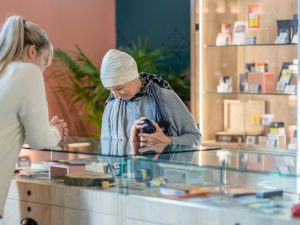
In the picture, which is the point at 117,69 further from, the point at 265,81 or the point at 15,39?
the point at 265,81

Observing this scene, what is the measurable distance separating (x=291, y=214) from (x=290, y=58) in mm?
3975

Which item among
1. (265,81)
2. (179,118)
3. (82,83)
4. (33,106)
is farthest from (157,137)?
(82,83)

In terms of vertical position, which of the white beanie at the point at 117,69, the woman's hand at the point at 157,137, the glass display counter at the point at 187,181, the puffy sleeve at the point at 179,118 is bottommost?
the glass display counter at the point at 187,181

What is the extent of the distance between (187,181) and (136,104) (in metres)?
1.19

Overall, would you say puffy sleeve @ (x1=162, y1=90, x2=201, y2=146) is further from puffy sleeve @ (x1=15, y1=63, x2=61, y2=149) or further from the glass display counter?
puffy sleeve @ (x1=15, y1=63, x2=61, y2=149)

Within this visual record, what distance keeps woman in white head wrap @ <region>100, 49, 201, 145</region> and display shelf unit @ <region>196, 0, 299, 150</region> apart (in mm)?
2359

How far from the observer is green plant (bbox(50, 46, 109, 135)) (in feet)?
24.9

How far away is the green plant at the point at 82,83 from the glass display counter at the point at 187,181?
12.7 feet

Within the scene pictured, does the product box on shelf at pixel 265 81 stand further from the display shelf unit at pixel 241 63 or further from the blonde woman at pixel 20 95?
the blonde woman at pixel 20 95

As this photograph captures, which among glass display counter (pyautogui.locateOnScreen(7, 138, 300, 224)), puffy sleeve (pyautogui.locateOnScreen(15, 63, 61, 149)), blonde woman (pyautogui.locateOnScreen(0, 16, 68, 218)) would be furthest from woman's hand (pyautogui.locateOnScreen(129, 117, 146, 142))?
puffy sleeve (pyautogui.locateOnScreen(15, 63, 61, 149))

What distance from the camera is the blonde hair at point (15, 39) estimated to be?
3.37 meters

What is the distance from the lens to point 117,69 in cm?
423

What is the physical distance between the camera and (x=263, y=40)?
6.68 m

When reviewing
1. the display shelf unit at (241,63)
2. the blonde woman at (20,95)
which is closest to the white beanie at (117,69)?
the blonde woman at (20,95)
